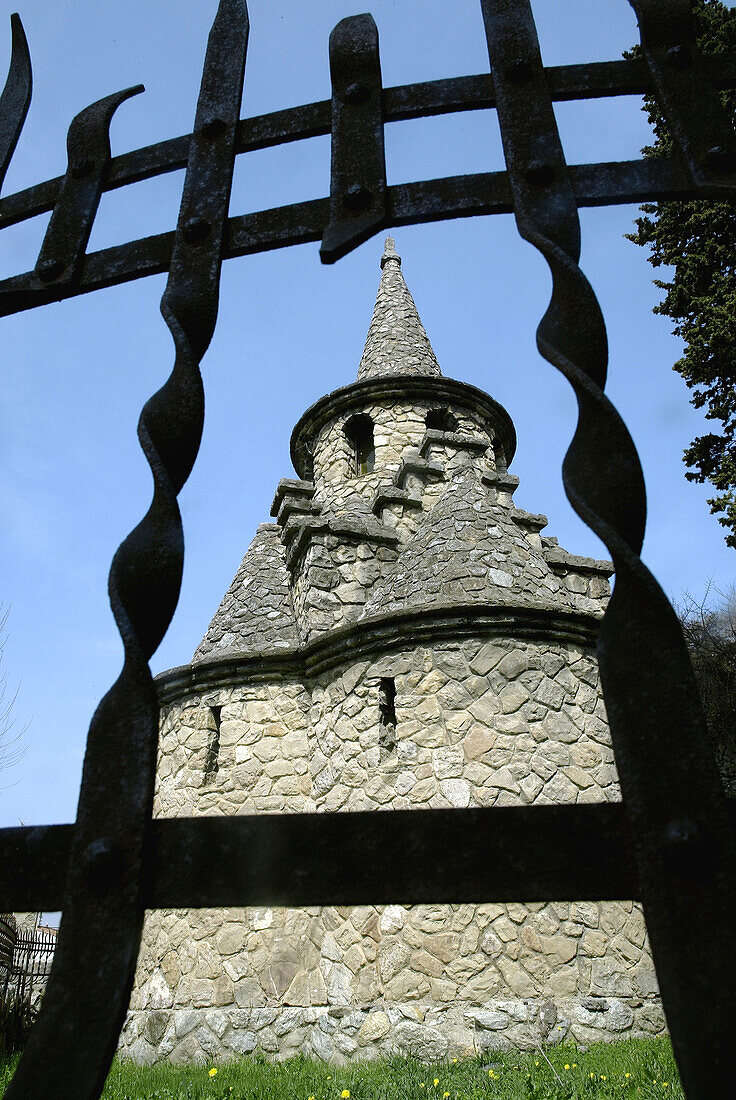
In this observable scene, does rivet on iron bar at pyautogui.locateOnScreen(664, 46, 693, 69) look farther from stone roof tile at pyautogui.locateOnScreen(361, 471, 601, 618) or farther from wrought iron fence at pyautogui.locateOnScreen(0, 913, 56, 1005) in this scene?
wrought iron fence at pyautogui.locateOnScreen(0, 913, 56, 1005)

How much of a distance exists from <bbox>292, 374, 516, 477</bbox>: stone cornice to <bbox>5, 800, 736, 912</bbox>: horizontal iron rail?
462 inches

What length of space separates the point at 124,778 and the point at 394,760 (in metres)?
6.11

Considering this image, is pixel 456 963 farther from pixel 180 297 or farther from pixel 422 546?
pixel 180 297

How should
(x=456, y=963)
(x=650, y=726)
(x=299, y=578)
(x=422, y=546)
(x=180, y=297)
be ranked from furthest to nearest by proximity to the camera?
(x=299, y=578)
(x=422, y=546)
(x=456, y=963)
(x=180, y=297)
(x=650, y=726)

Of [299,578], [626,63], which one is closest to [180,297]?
[626,63]

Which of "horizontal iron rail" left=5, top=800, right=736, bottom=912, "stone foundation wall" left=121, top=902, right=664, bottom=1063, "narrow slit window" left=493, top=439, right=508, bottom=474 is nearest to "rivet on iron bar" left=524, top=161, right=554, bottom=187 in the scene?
"horizontal iron rail" left=5, top=800, right=736, bottom=912

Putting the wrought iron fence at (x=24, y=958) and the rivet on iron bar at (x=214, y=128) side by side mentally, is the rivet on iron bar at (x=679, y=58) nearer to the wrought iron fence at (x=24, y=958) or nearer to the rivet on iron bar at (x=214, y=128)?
the rivet on iron bar at (x=214, y=128)

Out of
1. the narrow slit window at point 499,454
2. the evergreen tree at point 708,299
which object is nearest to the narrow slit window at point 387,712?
the evergreen tree at point 708,299

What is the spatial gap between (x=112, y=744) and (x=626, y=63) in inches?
66.8

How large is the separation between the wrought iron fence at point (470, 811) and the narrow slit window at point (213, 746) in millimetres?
7341

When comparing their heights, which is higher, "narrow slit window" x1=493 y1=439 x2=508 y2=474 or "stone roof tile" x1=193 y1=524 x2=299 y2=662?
"narrow slit window" x1=493 y1=439 x2=508 y2=474

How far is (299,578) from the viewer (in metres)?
9.72

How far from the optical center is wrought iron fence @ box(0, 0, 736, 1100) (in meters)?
0.91

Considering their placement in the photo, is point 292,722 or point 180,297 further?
point 292,722
